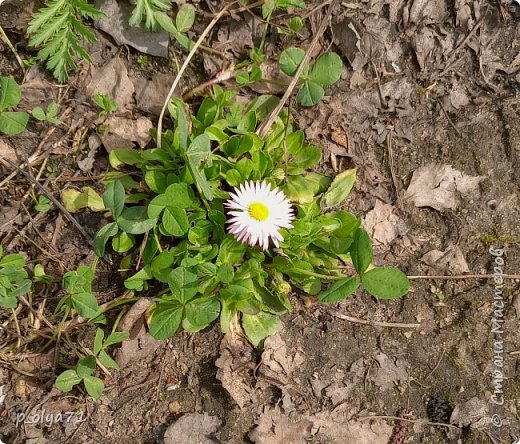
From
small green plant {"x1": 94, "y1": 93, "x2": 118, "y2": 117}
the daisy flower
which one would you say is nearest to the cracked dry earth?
the daisy flower

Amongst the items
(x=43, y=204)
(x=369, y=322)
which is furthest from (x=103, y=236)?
(x=369, y=322)

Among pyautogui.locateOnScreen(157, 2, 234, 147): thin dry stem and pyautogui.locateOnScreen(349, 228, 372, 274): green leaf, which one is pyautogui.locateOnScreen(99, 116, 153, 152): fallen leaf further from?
pyautogui.locateOnScreen(349, 228, 372, 274): green leaf

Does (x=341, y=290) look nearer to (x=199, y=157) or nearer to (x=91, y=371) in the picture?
(x=199, y=157)

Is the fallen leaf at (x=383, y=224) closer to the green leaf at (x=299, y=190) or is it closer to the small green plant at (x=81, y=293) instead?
the green leaf at (x=299, y=190)

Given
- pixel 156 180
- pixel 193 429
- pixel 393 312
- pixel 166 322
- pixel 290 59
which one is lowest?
pixel 193 429

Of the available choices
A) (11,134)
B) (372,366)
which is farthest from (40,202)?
(372,366)

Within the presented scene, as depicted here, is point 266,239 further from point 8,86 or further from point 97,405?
point 8,86
